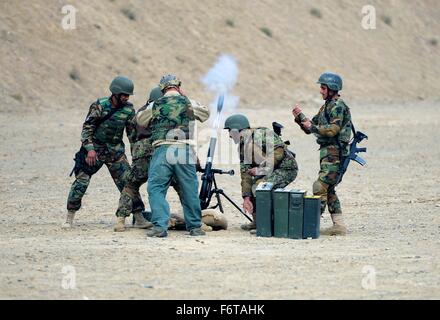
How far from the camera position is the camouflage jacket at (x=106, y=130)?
12.7 m

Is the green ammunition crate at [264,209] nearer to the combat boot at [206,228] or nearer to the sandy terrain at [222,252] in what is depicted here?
the sandy terrain at [222,252]

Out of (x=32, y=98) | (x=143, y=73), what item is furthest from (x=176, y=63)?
(x=32, y=98)

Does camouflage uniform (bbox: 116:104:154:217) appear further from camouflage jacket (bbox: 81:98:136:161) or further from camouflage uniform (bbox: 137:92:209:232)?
camouflage uniform (bbox: 137:92:209:232)

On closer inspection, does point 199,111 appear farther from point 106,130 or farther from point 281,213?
point 281,213

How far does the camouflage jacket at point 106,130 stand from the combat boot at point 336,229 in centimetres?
247

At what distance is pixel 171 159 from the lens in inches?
475

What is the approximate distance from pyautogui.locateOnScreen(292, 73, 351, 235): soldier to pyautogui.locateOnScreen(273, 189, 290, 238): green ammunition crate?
1.59 feet

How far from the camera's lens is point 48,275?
32.1ft

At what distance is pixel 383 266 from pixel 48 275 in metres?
3.09

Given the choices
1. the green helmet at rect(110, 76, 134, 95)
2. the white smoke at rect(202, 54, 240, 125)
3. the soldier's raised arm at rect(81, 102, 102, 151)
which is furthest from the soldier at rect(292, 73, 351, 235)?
the white smoke at rect(202, 54, 240, 125)

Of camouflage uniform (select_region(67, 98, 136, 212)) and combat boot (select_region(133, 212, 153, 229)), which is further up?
camouflage uniform (select_region(67, 98, 136, 212))

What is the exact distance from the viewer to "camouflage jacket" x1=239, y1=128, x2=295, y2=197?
40.8 feet

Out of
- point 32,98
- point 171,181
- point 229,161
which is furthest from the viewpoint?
point 32,98

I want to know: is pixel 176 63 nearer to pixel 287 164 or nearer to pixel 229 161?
pixel 229 161
